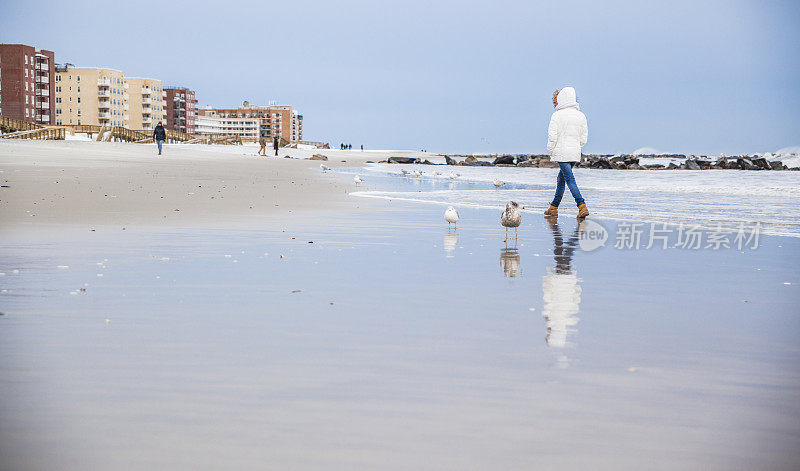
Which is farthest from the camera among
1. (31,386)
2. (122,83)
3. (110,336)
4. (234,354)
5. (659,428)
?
(122,83)

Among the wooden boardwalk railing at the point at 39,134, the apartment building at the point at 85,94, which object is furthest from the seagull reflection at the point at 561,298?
the apartment building at the point at 85,94

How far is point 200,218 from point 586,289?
23.6 ft

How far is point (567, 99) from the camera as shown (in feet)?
48.7

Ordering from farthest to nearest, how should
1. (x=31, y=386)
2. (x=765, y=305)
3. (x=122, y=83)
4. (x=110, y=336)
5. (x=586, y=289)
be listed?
1. (x=122, y=83)
2. (x=586, y=289)
3. (x=765, y=305)
4. (x=110, y=336)
5. (x=31, y=386)

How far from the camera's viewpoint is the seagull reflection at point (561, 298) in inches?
178

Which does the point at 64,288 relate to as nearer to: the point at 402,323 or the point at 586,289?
the point at 402,323

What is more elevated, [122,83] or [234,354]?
[122,83]

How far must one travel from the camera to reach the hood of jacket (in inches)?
583

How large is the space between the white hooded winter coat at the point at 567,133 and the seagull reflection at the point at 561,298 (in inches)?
230

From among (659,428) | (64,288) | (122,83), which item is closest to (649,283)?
(659,428)

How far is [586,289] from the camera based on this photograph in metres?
6.16

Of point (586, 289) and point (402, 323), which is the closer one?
point (402, 323)

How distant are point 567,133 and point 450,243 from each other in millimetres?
6147

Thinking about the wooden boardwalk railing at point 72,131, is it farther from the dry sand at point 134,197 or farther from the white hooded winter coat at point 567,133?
the white hooded winter coat at point 567,133
